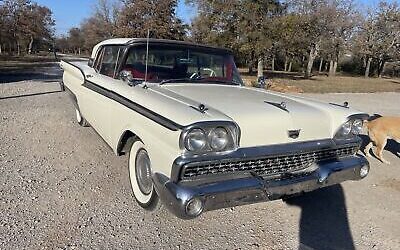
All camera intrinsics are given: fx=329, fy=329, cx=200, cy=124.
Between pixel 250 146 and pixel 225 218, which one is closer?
pixel 250 146

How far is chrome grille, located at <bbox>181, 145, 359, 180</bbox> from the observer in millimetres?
2600

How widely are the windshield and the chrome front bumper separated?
1673mm

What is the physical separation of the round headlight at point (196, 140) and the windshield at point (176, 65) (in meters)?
1.51

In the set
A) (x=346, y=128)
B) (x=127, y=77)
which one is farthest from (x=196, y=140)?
(x=346, y=128)

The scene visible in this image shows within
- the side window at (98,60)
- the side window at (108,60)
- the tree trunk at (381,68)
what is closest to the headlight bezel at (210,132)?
the side window at (108,60)

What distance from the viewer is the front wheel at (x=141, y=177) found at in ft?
10.8

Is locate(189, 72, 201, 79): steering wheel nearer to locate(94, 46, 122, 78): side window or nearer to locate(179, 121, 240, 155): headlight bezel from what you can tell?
locate(94, 46, 122, 78): side window

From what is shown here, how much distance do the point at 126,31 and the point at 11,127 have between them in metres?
24.6

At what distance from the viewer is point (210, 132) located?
8.63 ft

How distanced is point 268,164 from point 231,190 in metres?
0.51

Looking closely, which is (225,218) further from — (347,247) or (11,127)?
(11,127)

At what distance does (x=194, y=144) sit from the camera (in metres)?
2.60

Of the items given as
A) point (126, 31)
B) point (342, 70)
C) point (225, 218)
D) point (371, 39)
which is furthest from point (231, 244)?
point (342, 70)

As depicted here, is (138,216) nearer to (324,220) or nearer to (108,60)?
(324,220)
